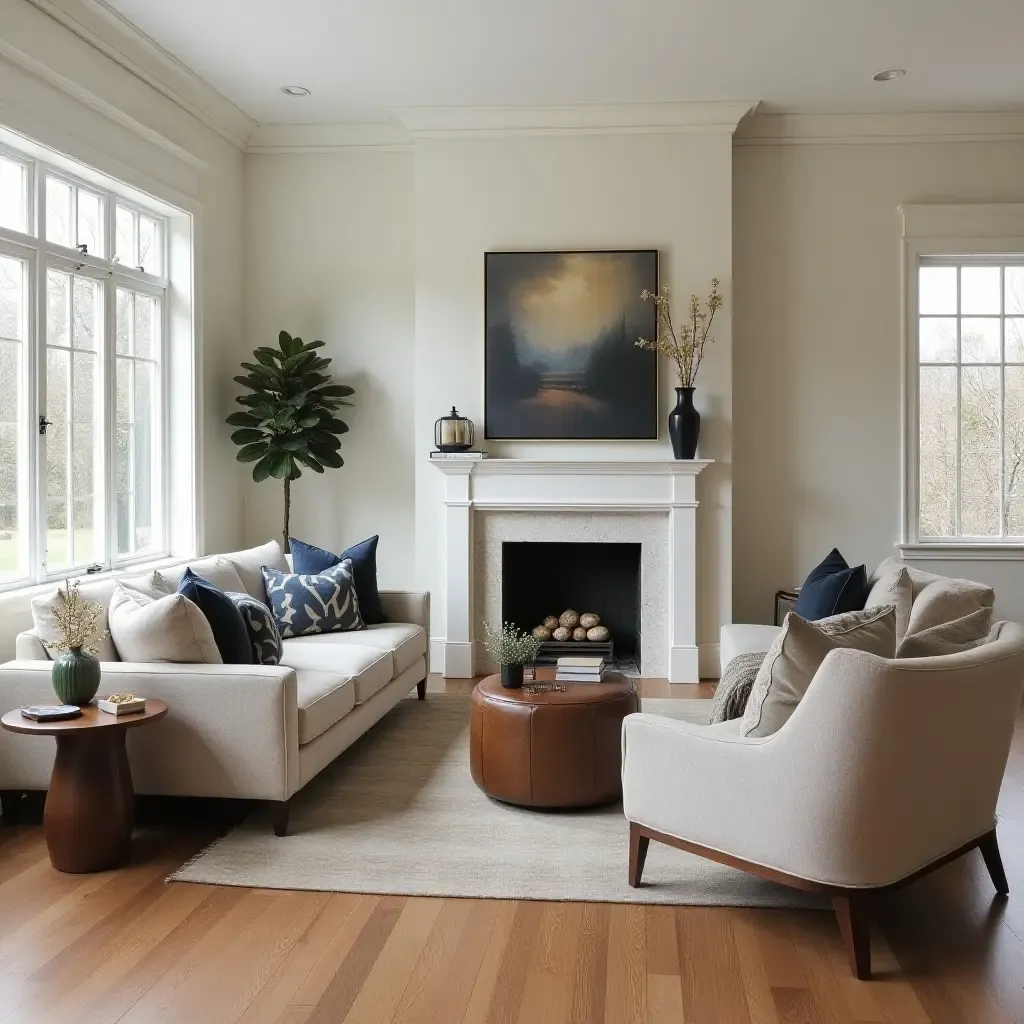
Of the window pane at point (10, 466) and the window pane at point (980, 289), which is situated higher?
the window pane at point (980, 289)

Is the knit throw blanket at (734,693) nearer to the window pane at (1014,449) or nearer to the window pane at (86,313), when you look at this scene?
the window pane at (1014,449)

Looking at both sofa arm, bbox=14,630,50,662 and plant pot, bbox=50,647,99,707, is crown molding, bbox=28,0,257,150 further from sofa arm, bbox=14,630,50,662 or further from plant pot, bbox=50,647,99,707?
plant pot, bbox=50,647,99,707

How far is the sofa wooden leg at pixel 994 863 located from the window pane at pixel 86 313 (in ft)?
13.7

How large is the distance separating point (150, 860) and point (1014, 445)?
17.2 feet

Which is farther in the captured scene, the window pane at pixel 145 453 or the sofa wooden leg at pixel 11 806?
the window pane at pixel 145 453

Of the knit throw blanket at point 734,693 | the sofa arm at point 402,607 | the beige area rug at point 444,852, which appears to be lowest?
the beige area rug at point 444,852

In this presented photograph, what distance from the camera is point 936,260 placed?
615 centimetres

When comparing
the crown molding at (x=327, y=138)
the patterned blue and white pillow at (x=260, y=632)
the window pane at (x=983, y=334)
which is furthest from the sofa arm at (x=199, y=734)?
the window pane at (x=983, y=334)

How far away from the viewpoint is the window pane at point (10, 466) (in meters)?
4.20

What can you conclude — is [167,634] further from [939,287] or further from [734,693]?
[939,287]

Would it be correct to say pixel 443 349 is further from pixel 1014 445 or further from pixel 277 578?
pixel 1014 445

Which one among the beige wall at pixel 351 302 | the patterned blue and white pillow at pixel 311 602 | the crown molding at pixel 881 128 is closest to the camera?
the patterned blue and white pillow at pixel 311 602

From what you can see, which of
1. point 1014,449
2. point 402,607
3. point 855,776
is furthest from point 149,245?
point 1014,449

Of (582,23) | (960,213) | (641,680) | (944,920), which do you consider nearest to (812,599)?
(944,920)
